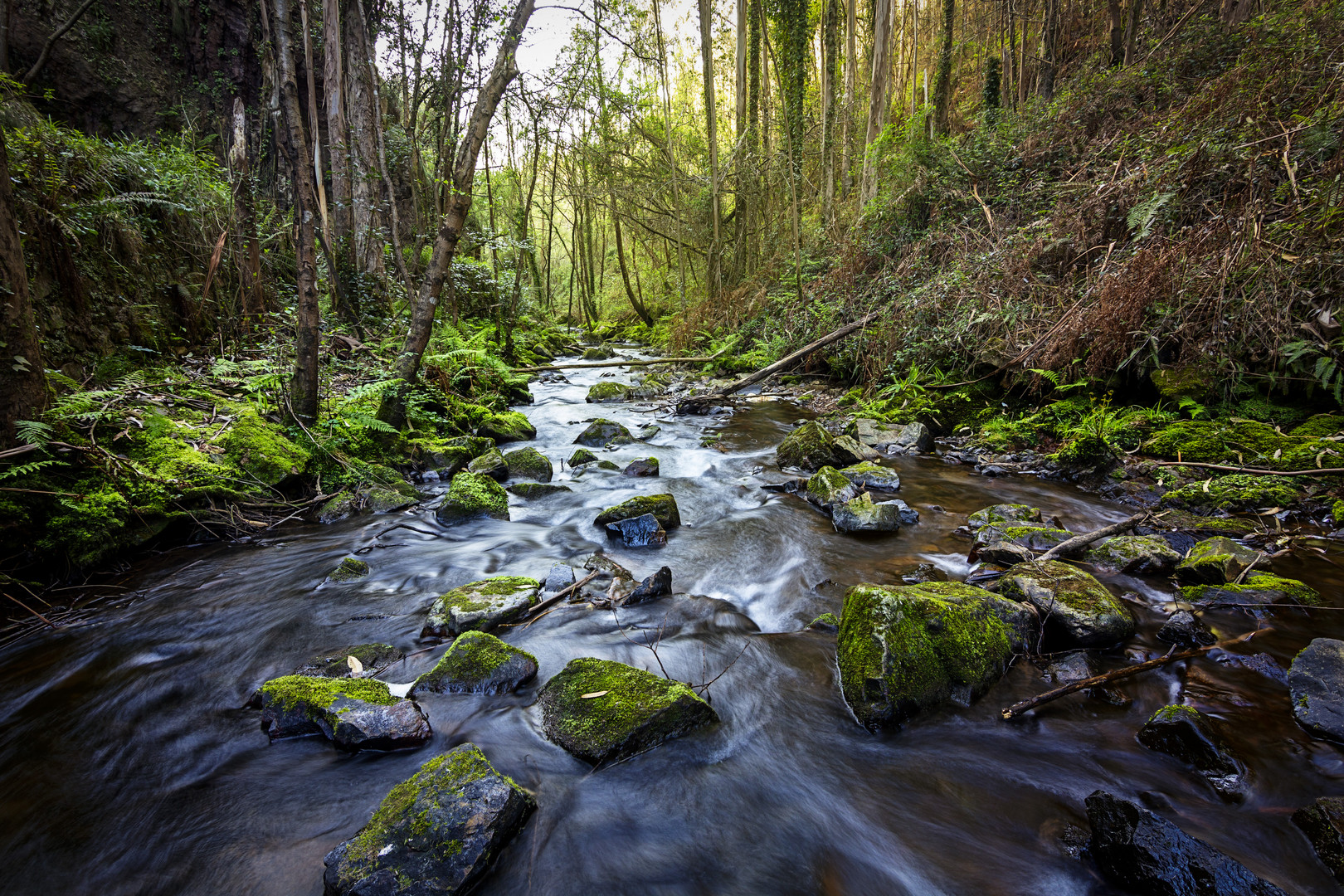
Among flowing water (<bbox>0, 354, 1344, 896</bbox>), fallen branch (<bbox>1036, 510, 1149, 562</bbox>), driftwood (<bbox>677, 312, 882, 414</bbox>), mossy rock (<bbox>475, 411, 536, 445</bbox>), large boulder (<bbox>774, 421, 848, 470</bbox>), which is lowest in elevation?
flowing water (<bbox>0, 354, 1344, 896</bbox>)

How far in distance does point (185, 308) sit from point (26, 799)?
5.72 m

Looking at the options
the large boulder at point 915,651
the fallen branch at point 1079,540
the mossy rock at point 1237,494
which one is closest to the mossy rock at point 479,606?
the large boulder at point 915,651

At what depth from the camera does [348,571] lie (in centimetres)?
454

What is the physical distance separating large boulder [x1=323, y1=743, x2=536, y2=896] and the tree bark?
12.7ft

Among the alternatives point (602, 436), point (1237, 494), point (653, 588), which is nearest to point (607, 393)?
point (602, 436)

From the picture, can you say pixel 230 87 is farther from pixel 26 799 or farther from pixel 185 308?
pixel 26 799

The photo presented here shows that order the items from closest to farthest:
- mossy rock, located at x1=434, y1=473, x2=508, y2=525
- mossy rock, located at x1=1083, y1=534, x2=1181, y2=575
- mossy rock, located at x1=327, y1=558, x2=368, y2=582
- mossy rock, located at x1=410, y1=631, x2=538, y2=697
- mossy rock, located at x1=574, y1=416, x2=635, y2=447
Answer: mossy rock, located at x1=410, y1=631, x2=538, y2=697
mossy rock, located at x1=1083, y1=534, x2=1181, y2=575
mossy rock, located at x1=327, y1=558, x2=368, y2=582
mossy rock, located at x1=434, y1=473, x2=508, y2=525
mossy rock, located at x1=574, y1=416, x2=635, y2=447

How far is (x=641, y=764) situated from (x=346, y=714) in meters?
1.51

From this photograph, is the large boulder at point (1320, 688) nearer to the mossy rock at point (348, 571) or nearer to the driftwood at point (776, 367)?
the mossy rock at point (348, 571)

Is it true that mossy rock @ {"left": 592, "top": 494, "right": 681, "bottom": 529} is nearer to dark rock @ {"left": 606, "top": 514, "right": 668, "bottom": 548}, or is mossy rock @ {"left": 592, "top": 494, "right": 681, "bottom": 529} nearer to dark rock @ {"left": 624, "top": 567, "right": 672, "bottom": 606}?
dark rock @ {"left": 606, "top": 514, "right": 668, "bottom": 548}

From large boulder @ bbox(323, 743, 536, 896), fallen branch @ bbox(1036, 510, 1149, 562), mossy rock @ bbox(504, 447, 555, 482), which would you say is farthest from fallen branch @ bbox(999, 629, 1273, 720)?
mossy rock @ bbox(504, 447, 555, 482)

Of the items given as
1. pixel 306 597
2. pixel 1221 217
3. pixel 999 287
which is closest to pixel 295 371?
pixel 306 597

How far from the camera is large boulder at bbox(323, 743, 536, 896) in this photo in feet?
6.17

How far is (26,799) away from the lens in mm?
2432
